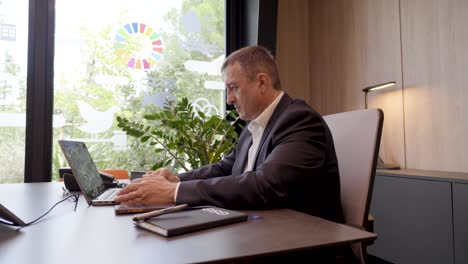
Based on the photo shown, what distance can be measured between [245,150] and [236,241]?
0.91m

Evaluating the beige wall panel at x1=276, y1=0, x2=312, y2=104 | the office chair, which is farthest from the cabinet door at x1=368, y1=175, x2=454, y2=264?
the beige wall panel at x1=276, y1=0, x2=312, y2=104

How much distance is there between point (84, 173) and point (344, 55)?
9.52 ft

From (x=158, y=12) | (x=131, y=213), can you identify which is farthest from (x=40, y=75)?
(x=131, y=213)

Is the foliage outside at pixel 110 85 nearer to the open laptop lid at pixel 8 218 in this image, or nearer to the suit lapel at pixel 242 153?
the suit lapel at pixel 242 153

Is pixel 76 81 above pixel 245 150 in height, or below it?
above

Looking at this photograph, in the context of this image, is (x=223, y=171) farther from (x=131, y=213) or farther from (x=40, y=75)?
(x=40, y=75)

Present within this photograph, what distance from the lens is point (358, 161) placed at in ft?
3.89

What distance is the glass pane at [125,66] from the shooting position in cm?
297

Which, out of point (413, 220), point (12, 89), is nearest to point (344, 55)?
point (413, 220)

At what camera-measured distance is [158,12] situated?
3.40 metres

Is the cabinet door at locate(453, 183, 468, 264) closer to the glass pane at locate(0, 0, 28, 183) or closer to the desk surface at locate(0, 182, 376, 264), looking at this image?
the desk surface at locate(0, 182, 376, 264)

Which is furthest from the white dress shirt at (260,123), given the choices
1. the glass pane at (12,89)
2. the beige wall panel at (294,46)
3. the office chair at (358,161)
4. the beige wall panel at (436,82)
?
the beige wall panel at (294,46)

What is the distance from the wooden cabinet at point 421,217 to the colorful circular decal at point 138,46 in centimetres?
230

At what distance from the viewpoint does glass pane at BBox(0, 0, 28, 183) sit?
278cm
